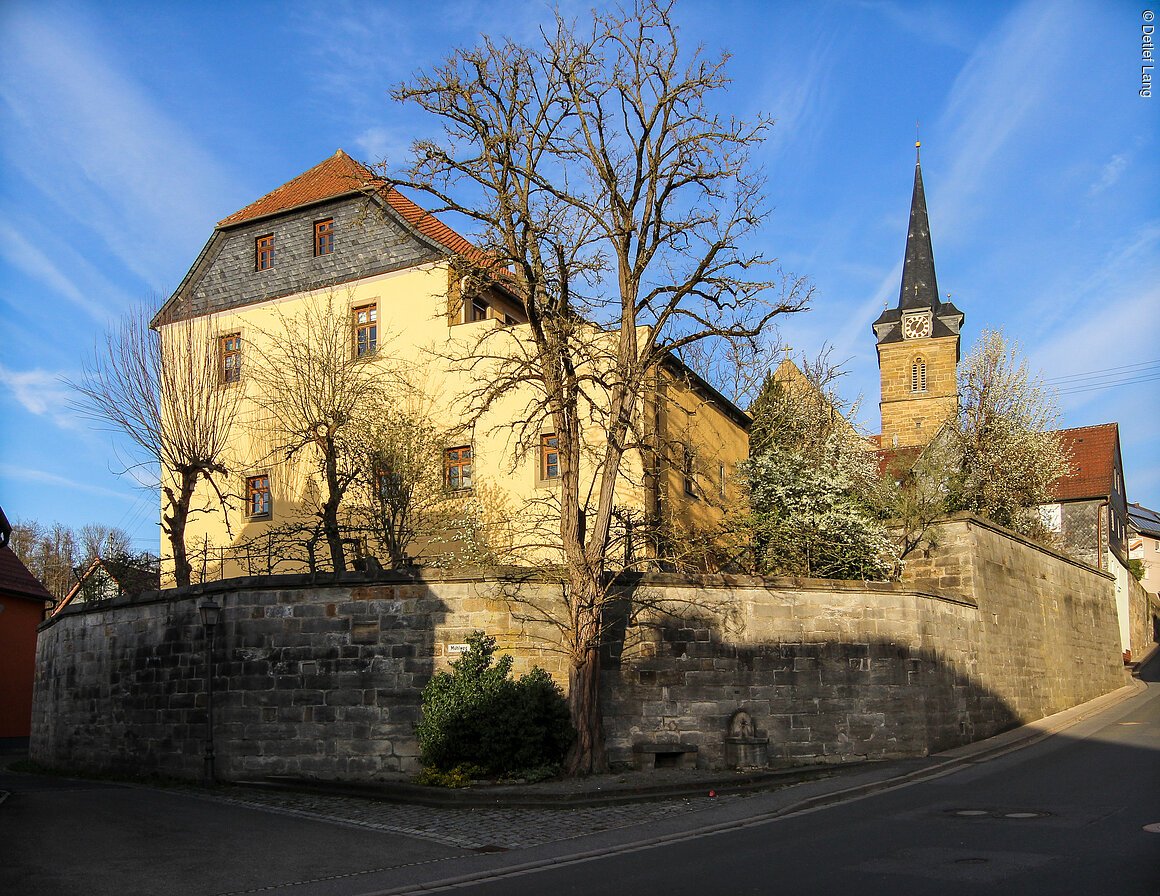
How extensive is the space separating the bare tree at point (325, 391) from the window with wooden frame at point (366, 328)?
3 centimetres

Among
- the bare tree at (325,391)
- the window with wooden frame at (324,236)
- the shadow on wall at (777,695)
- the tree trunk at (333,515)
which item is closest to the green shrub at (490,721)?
the shadow on wall at (777,695)

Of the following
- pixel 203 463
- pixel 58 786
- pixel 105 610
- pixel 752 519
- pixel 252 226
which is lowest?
pixel 58 786

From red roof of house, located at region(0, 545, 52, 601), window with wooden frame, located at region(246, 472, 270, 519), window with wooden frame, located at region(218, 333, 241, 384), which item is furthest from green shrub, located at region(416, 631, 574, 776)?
red roof of house, located at region(0, 545, 52, 601)

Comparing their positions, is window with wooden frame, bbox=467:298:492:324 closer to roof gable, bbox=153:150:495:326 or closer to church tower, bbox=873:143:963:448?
roof gable, bbox=153:150:495:326

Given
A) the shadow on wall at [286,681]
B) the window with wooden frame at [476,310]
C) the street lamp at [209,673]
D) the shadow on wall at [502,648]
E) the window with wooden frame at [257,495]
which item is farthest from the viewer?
the window with wooden frame at [257,495]

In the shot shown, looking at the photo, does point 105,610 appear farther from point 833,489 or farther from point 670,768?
point 833,489

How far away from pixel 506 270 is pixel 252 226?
1326 cm

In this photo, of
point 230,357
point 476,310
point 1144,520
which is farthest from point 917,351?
point 230,357

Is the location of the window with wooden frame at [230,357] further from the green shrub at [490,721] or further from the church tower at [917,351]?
the church tower at [917,351]

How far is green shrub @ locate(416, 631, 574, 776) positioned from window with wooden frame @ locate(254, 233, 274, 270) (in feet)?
49.8

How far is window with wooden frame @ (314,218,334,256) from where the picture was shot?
25.8 meters

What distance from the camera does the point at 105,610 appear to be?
1884 centimetres

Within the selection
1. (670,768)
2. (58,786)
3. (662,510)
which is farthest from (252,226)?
(670,768)

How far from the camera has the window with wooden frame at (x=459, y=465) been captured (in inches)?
906
